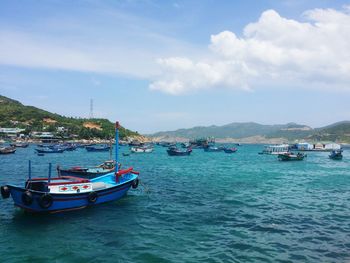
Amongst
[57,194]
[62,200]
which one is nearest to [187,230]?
[62,200]

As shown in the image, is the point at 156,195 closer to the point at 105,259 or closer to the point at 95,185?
the point at 95,185

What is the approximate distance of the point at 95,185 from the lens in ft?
97.1

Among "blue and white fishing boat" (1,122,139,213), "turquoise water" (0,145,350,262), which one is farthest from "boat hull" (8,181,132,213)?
"turquoise water" (0,145,350,262)

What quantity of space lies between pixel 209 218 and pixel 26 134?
18010cm

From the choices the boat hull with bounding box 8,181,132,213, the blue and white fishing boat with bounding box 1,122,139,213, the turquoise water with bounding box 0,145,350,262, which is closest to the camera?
the turquoise water with bounding box 0,145,350,262

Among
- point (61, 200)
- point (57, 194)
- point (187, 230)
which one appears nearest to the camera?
point (187, 230)

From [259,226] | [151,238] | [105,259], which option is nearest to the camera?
[105,259]

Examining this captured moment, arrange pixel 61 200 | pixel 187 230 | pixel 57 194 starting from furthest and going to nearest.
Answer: pixel 61 200 → pixel 57 194 → pixel 187 230

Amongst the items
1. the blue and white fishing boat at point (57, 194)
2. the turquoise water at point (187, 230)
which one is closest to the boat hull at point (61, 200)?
the blue and white fishing boat at point (57, 194)

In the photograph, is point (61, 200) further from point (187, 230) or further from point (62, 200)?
point (187, 230)

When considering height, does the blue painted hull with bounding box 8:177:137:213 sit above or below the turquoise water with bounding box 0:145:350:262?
above

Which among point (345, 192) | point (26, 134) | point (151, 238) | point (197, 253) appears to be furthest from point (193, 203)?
point (26, 134)

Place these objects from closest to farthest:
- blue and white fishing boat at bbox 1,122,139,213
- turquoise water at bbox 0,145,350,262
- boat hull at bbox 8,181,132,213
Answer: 1. turquoise water at bbox 0,145,350,262
2. blue and white fishing boat at bbox 1,122,139,213
3. boat hull at bbox 8,181,132,213

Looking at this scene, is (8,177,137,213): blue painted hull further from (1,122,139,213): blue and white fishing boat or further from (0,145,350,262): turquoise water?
(0,145,350,262): turquoise water
